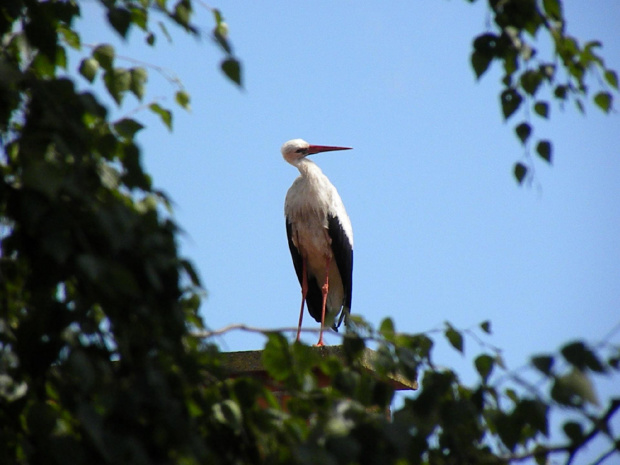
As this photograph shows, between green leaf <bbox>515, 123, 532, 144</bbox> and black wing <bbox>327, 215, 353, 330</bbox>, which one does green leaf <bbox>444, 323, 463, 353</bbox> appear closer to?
green leaf <bbox>515, 123, 532, 144</bbox>

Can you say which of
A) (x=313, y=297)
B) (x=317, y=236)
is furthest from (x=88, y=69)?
(x=313, y=297)

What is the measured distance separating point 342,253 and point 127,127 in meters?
5.87

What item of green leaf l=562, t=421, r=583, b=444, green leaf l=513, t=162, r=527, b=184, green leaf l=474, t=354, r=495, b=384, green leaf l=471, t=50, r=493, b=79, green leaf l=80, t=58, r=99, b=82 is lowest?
green leaf l=562, t=421, r=583, b=444

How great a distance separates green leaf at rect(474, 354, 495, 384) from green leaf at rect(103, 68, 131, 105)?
1150 mm

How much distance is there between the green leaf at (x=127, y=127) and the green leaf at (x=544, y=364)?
1032 millimetres

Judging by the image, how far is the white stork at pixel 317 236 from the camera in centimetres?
757

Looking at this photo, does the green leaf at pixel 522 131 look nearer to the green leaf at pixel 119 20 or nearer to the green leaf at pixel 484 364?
the green leaf at pixel 484 364

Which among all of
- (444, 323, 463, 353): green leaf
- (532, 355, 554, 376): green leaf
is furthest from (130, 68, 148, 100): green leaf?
(532, 355, 554, 376): green leaf

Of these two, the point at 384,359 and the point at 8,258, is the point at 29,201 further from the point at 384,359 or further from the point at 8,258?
the point at 384,359

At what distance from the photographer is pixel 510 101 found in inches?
81.5

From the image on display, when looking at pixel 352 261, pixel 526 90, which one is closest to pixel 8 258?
pixel 526 90

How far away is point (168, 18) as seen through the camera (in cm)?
198

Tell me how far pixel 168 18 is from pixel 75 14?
13.6 inches

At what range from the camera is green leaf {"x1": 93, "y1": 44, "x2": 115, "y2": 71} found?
2090mm
